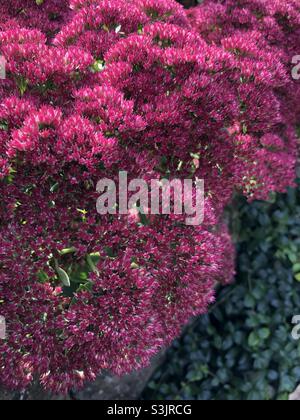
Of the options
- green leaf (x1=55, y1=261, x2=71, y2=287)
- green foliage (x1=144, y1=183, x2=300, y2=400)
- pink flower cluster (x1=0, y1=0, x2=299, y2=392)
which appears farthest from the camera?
green foliage (x1=144, y1=183, x2=300, y2=400)

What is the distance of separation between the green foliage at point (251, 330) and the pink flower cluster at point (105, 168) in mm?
1066

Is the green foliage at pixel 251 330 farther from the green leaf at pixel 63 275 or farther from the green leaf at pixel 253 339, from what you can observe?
the green leaf at pixel 63 275

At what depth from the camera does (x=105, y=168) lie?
52.1 inches

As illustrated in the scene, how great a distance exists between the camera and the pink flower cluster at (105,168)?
1319 mm

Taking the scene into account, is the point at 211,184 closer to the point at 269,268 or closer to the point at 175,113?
the point at 175,113

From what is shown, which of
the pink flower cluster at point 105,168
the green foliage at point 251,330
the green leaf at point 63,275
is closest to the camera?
the pink flower cluster at point 105,168

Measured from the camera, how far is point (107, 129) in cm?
132

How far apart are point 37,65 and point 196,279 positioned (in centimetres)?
77

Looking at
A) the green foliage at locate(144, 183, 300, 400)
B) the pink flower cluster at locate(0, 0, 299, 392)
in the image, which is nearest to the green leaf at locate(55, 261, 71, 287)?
the pink flower cluster at locate(0, 0, 299, 392)

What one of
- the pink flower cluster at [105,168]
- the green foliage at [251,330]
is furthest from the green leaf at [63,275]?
the green foliage at [251,330]

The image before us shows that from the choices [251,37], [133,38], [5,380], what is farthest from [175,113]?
[5,380]

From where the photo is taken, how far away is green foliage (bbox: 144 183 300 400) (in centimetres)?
257

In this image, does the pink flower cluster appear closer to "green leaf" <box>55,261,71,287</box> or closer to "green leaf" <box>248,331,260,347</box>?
"green leaf" <box>55,261,71,287</box>

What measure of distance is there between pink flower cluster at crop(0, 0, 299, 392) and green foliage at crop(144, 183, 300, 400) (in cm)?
107
